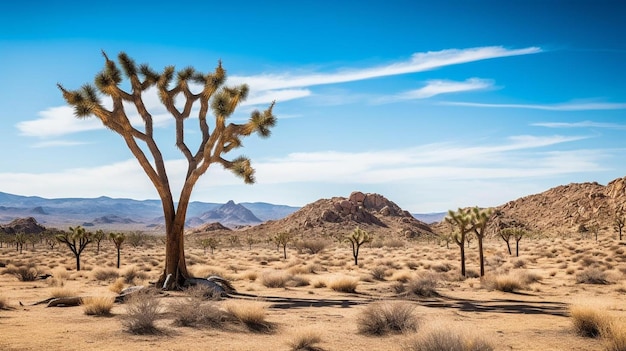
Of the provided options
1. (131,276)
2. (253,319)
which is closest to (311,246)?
(131,276)

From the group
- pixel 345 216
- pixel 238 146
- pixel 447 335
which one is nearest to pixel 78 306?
pixel 238 146

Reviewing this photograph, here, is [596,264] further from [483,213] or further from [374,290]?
[374,290]

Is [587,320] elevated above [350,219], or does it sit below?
below

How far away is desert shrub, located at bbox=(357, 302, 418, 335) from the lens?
9.48 m

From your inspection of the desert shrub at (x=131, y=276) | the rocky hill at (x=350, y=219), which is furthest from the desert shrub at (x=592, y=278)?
the rocky hill at (x=350, y=219)

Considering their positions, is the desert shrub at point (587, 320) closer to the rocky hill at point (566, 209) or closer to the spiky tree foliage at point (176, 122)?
the spiky tree foliage at point (176, 122)

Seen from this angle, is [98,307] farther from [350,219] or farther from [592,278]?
[350,219]

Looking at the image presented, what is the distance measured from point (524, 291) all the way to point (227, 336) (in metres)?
12.6

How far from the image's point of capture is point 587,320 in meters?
9.17

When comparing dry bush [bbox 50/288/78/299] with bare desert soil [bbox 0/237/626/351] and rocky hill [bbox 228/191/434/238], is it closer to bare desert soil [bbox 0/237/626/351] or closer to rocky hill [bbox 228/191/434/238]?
bare desert soil [bbox 0/237/626/351]

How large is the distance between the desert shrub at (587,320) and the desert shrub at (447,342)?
3430mm

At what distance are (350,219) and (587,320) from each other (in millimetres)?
89078

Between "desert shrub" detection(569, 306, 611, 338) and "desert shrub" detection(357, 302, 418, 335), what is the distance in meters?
3.06

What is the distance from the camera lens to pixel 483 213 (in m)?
22.9
